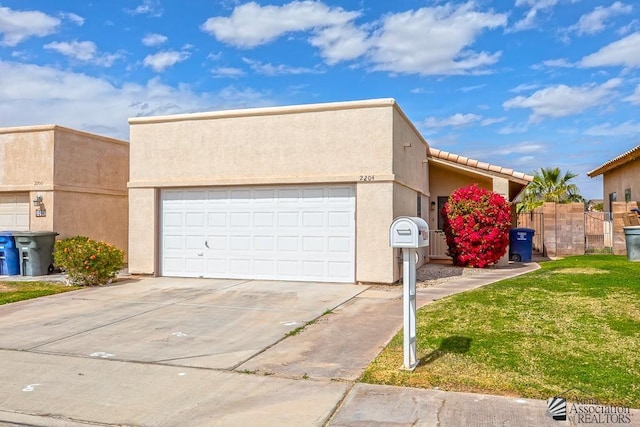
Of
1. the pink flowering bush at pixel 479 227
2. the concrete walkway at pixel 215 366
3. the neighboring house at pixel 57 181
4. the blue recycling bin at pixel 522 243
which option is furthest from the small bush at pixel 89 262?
the blue recycling bin at pixel 522 243

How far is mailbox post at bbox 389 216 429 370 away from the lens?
568 centimetres

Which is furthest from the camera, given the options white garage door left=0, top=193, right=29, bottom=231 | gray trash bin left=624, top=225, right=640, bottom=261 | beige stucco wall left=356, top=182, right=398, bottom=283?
white garage door left=0, top=193, right=29, bottom=231

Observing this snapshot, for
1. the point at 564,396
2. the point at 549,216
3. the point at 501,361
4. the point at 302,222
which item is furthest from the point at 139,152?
the point at 549,216

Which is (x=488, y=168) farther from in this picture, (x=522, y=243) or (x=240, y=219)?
(x=240, y=219)

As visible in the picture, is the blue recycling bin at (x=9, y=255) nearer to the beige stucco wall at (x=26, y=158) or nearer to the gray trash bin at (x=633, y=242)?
the beige stucco wall at (x=26, y=158)

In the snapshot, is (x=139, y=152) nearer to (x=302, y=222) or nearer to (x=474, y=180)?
(x=302, y=222)

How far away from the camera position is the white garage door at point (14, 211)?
15.4 meters

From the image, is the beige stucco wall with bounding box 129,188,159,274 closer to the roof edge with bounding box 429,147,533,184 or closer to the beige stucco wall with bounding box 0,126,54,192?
the beige stucco wall with bounding box 0,126,54,192

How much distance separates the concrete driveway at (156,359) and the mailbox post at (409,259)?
2.96ft

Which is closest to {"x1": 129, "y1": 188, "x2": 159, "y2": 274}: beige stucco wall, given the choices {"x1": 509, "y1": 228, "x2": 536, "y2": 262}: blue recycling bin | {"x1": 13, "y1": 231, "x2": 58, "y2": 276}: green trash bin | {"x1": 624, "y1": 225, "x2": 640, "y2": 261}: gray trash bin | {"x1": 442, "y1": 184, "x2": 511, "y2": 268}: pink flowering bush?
{"x1": 13, "y1": 231, "x2": 58, "y2": 276}: green trash bin

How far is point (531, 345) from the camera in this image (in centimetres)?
641

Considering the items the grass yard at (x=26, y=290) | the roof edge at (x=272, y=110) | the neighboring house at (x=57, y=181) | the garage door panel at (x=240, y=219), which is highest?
the roof edge at (x=272, y=110)

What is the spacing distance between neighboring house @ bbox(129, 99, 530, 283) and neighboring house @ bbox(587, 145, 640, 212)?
33.1 feet

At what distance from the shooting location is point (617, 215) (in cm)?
1767
